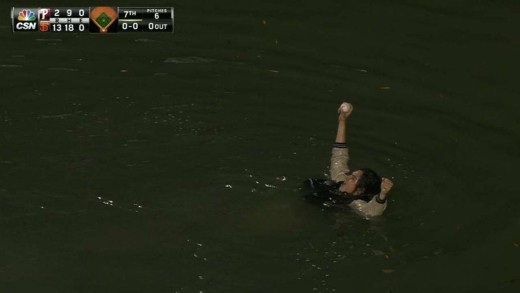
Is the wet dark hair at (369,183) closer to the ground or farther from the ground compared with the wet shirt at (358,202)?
farther from the ground

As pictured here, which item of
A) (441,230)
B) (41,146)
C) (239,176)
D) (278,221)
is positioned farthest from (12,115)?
(441,230)

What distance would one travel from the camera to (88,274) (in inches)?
432

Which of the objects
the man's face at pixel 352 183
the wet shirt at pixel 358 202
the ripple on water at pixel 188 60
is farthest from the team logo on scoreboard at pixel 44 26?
the man's face at pixel 352 183

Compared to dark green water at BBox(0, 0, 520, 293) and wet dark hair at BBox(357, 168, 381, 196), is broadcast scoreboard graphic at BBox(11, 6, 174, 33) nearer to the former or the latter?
dark green water at BBox(0, 0, 520, 293)

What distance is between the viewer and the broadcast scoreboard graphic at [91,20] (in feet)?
53.6

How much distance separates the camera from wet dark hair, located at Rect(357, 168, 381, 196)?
11906mm

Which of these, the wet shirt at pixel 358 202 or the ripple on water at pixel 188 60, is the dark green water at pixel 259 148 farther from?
the wet shirt at pixel 358 202

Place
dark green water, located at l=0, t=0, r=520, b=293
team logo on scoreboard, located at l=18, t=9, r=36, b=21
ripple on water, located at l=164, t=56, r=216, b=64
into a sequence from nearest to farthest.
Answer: dark green water, located at l=0, t=0, r=520, b=293 < ripple on water, located at l=164, t=56, r=216, b=64 < team logo on scoreboard, located at l=18, t=9, r=36, b=21

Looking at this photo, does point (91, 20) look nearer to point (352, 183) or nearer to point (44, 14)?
point (44, 14)

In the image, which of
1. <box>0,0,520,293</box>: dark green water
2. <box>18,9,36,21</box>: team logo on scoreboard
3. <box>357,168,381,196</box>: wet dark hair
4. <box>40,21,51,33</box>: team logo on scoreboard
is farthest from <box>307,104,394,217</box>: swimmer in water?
<box>18,9,36,21</box>: team logo on scoreboard

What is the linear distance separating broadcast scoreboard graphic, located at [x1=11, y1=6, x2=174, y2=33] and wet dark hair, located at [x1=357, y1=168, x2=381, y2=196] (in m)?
5.77

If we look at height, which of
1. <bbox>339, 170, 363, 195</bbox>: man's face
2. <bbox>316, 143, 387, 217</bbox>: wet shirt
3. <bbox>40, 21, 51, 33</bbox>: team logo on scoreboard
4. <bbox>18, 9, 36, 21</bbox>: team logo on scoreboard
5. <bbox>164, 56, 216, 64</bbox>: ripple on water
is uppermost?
<bbox>18, 9, 36, 21</bbox>: team logo on scoreboard

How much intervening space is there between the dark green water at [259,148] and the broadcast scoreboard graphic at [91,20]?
0.58 ft

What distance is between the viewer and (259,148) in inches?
533
